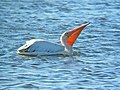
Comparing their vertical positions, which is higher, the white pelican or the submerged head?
the submerged head

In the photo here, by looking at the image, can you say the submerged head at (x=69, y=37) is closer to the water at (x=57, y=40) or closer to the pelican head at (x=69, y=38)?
the pelican head at (x=69, y=38)

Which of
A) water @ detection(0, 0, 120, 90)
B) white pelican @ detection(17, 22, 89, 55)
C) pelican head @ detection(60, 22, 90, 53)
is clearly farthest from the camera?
pelican head @ detection(60, 22, 90, 53)

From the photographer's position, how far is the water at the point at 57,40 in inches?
452

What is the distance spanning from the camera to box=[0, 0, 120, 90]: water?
37.7 ft

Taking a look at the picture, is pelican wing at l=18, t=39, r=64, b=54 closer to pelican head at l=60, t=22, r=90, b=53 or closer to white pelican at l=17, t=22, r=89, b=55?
white pelican at l=17, t=22, r=89, b=55

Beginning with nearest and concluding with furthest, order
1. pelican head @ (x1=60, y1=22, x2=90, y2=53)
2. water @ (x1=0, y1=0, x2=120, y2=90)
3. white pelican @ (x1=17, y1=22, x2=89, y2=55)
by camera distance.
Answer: water @ (x1=0, y1=0, x2=120, y2=90) < white pelican @ (x1=17, y1=22, x2=89, y2=55) < pelican head @ (x1=60, y1=22, x2=90, y2=53)

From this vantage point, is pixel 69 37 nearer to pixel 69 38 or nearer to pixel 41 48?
pixel 69 38

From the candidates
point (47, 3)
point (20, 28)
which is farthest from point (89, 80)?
point (47, 3)

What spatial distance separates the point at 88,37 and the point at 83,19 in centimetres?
323

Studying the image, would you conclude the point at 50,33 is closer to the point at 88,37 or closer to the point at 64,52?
the point at 88,37

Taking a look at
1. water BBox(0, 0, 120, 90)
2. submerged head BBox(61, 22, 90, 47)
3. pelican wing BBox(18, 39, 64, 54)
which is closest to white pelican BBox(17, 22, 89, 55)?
pelican wing BBox(18, 39, 64, 54)

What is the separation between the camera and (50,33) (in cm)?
1656

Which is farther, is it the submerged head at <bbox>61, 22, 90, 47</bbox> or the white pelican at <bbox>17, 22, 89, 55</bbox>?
the submerged head at <bbox>61, 22, 90, 47</bbox>

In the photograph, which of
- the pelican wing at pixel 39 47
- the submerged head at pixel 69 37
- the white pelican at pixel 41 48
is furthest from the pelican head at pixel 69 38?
the pelican wing at pixel 39 47
